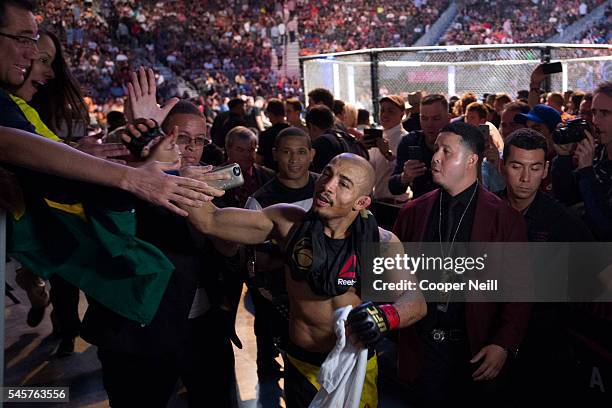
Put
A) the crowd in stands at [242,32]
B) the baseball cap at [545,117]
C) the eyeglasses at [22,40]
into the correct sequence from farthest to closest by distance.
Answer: the crowd in stands at [242,32] → the baseball cap at [545,117] → the eyeglasses at [22,40]

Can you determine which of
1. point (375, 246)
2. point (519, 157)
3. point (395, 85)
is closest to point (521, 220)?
point (519, 157)

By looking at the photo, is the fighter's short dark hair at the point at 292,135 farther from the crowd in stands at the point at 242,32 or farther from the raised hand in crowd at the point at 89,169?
the crowd in stands at the point at 242,32

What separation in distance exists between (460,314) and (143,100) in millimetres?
1653

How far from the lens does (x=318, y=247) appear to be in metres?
2.64

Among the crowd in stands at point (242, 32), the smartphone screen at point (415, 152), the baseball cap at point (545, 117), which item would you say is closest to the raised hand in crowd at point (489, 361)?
the smartphone screen at point (415, 152)

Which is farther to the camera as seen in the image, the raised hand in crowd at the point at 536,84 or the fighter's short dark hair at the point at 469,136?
the raised hand in crowd at the point at 536,84

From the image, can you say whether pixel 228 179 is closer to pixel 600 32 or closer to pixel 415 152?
pixel 415 152

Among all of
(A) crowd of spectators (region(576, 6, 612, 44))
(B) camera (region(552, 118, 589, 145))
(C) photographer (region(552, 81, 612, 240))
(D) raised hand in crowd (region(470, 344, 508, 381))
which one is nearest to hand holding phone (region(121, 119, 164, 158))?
(D) raised hand in crowd (region(470, 344, 508, 381))

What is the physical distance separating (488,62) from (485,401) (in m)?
7.18

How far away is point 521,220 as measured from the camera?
9.95 feet

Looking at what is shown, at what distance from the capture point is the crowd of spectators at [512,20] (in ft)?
75.1

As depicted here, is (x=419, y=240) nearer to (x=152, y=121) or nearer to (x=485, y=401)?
(x=485, y=401)

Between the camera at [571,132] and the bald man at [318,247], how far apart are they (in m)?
1.52

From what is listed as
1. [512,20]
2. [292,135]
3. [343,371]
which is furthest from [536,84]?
[512,20]
